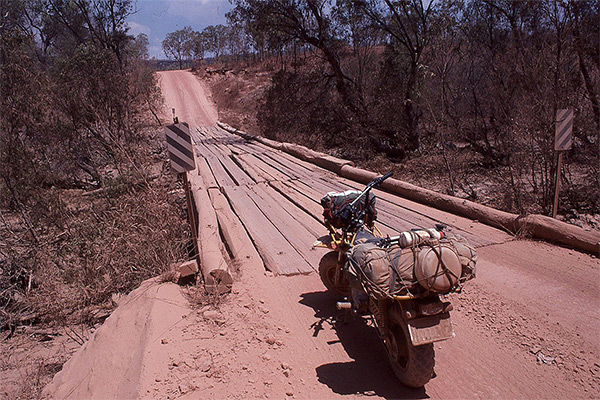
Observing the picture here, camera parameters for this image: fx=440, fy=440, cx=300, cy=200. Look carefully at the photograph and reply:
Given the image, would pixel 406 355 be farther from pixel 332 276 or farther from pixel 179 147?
pixel 179 147

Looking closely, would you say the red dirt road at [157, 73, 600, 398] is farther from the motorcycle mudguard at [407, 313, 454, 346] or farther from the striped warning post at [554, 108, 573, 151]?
the striped warning post at [554, 108, 573, 151]

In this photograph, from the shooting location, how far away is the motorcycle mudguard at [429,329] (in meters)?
3.09

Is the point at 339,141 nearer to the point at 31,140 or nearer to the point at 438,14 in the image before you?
the point at 438,14

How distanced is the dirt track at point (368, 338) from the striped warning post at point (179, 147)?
4.99ft

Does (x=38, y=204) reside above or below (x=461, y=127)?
below

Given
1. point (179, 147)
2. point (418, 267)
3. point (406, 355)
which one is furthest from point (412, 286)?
point (179, 147)

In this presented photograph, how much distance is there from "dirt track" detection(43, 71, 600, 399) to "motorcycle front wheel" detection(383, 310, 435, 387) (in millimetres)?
168

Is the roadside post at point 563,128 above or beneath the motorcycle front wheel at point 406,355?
above

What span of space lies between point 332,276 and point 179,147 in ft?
8.83

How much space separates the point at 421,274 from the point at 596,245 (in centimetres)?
378

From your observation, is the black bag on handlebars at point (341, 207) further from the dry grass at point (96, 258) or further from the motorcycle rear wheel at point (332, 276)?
the dry grass at point (96, 258)

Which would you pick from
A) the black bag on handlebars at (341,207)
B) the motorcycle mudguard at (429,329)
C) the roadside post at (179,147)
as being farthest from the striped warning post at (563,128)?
the roadside post at (179,147)

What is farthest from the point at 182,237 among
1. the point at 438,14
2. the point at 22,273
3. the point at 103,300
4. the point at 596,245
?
the point at 438,14

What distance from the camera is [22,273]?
9.37 m
